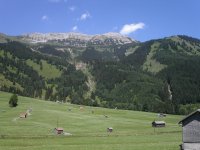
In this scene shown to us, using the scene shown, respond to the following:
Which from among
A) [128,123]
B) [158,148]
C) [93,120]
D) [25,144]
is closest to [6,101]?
[93,120]

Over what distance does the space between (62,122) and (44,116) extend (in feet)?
49.1

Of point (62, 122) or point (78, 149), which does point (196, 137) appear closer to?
point (78, 149)

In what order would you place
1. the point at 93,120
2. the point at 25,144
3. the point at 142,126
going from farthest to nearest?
the point at 93,120 < the point at 142,126 < the point at 25,144

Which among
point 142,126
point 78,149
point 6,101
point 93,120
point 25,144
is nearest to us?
point 78,149

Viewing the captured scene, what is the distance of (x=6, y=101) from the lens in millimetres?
199625

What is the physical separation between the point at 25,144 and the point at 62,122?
61032 mm

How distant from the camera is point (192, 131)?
68875 millimetres

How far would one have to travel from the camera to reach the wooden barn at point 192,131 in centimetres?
6825

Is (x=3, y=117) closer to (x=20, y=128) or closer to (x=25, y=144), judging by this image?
(x=20, y=128)

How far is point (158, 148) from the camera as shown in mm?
67188

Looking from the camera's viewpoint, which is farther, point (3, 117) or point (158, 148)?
point (3, 117)

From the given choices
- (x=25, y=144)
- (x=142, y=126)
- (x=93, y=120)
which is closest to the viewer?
(x=25, y=144)

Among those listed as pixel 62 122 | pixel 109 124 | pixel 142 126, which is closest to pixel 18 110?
pixel 62 122

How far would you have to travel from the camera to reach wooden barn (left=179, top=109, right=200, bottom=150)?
68250mm
